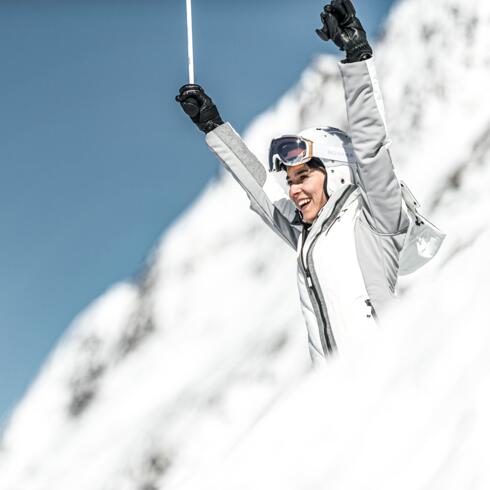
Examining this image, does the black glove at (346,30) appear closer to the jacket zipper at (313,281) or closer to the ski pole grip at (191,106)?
the jacket zipper at (313,281)

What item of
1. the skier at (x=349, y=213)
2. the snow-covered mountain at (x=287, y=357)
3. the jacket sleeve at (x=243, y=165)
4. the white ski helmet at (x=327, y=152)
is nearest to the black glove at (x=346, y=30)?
the skier at (x=349, y=213)

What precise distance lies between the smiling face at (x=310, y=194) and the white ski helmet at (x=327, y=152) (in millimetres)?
39

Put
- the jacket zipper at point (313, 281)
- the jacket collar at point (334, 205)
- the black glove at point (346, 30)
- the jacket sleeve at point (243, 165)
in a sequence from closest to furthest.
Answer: the black glove at point (346, 30)
the jacket zipper at point (313, 281)
the jacket collar at point (334, 205)
the jacket sleeve at point (243, 165)

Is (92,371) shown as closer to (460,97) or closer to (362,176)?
(460,97)

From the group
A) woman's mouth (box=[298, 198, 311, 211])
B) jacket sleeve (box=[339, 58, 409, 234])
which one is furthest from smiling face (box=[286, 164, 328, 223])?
jacket sleeve (box=[339, 58, 409, 234])

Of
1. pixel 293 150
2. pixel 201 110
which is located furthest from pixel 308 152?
pixel 201 110

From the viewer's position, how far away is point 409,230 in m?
3.38

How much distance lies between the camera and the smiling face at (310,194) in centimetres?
378

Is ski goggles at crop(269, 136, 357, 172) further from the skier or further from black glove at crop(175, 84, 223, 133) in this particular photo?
black glove at crop(175, 84, 223, 133)

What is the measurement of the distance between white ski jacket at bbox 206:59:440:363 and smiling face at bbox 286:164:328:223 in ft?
0.33

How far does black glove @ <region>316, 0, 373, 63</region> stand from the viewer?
10.4 feet

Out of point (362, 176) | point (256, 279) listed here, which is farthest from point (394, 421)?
point (256, 279)

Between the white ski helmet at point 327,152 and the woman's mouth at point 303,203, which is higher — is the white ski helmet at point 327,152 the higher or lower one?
the higher one

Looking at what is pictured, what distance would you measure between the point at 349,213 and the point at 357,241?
156 millimetres
